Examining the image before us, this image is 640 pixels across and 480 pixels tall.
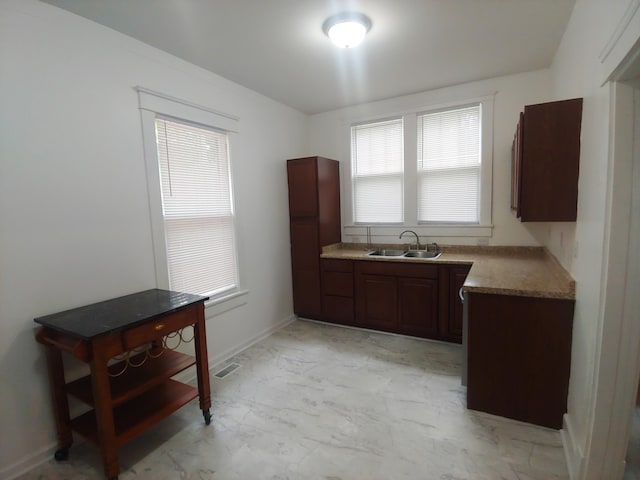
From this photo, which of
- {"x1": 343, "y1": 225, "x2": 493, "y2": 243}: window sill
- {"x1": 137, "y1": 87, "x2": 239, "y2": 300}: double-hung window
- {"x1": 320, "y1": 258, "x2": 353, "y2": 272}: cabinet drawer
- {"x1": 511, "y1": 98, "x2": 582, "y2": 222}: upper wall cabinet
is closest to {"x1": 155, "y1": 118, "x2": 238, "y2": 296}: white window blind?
Answer: {"x1": 137, "y1": 87, "x2": 239, "y2": 300}: double-hung window

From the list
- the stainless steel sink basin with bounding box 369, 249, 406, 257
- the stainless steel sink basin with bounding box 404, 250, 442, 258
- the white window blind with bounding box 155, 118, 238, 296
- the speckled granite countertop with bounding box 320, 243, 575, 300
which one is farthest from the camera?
the stainless steel sink basin with bounding box 369, 249, 406, 257

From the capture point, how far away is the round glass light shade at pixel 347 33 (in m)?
2.18

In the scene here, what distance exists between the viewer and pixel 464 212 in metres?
3.61

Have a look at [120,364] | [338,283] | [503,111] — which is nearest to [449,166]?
[503,111]

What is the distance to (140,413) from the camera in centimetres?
193

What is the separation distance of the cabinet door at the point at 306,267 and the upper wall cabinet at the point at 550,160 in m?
2.27

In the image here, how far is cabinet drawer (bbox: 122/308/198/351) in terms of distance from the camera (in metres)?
1.73

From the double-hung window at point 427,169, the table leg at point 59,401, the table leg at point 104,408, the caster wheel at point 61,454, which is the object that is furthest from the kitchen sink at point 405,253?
the caster wheel at point 61,454

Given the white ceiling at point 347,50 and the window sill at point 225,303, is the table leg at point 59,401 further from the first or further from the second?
the white ceiling at point 347,50

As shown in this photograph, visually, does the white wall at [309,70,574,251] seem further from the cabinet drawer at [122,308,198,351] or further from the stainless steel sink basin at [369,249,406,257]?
the cabinet drawer at [122,308,198,351]

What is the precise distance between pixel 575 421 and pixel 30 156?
3.41 meters

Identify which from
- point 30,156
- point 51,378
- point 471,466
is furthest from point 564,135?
point 51,378

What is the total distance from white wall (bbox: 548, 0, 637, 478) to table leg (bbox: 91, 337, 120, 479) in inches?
94.2

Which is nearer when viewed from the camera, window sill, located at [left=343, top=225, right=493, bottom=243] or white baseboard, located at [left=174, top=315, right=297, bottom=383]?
white baseboard, located at [left=174, top=315, right=297, bottom=383]
